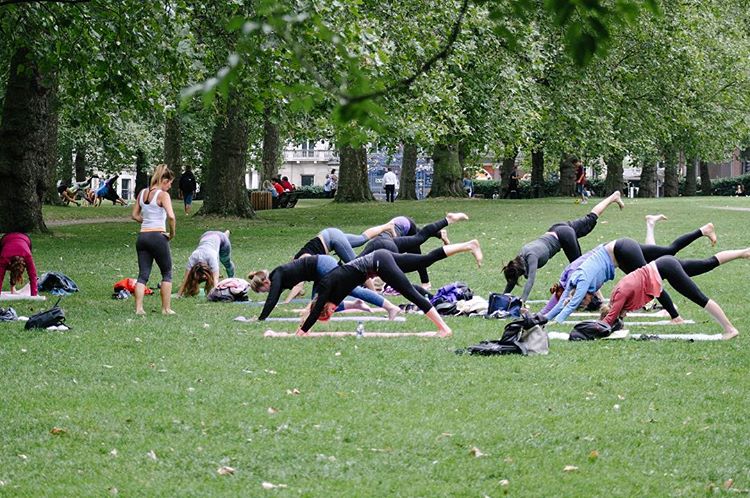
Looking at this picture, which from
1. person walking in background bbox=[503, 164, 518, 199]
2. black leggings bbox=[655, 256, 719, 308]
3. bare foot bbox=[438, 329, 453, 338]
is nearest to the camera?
black leggings bbox=[655, 256, 719, 308]

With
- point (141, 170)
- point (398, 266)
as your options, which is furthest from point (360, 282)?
point (141, 170)

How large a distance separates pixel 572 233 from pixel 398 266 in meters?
3.92

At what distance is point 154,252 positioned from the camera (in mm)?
15188

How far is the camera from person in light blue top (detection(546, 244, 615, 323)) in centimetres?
1400

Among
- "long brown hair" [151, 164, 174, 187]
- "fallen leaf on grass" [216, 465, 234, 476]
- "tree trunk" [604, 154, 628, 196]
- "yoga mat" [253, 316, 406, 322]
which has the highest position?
"tree trunk" [604, 154, 628, 196]

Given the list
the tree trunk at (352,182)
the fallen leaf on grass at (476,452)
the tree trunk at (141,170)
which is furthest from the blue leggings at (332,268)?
the tree trunk at (141,170)

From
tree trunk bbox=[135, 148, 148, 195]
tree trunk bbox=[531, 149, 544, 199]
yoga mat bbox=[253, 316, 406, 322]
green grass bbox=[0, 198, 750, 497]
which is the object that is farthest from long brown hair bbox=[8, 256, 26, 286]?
tree trunk bbox=[135, 148, 148, 195]

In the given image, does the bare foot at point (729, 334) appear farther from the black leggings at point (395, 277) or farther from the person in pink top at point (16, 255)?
the person in pink top at point (16, 255)

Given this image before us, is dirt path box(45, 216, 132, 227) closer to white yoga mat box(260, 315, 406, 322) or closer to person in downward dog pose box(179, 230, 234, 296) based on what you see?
person in downward dog pose box(179, 230, 234, 296)

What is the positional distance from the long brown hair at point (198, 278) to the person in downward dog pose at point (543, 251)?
13.9 feet

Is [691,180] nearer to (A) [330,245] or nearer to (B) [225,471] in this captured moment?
(A) [330,245]

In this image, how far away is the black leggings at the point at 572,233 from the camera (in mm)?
16734

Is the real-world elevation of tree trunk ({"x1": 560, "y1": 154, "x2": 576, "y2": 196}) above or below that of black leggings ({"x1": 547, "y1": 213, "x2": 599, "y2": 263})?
above

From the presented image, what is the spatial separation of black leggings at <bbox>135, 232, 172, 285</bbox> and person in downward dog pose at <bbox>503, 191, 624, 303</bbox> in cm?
424
